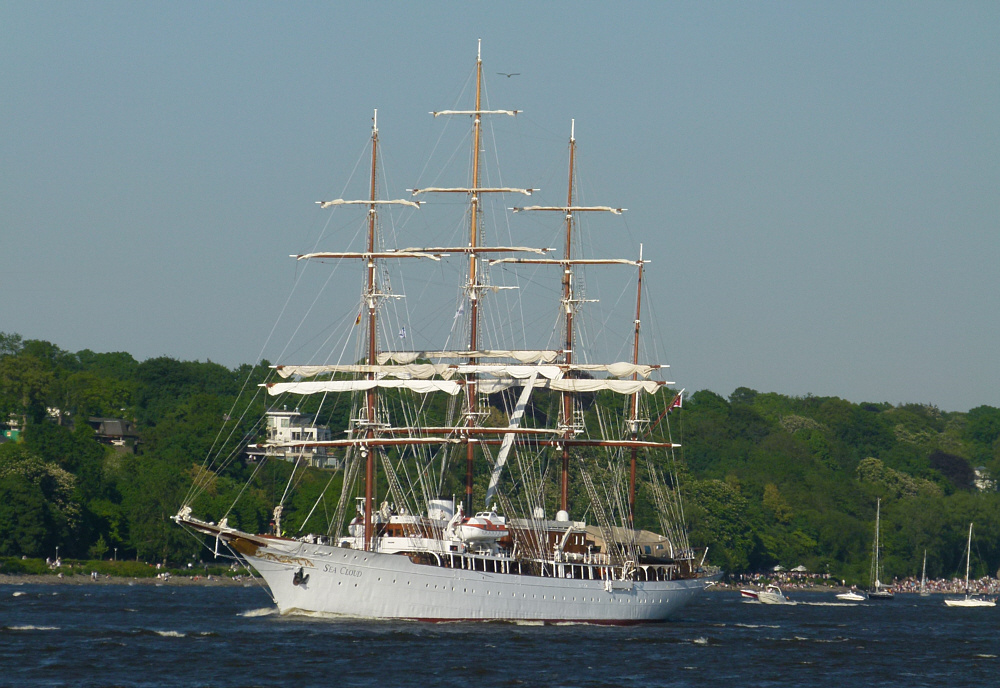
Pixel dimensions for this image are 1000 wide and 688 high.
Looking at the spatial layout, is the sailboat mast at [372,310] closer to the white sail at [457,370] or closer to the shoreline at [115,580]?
the white sail at [457,370]

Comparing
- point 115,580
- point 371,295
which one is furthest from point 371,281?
point 115,580

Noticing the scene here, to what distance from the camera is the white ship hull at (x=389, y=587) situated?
9894cm

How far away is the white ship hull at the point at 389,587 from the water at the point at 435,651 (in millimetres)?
1376

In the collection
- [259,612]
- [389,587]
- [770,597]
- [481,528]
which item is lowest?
[770,597]

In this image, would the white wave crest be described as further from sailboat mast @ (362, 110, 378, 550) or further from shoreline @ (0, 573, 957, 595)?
shoreline @ (0, 573, 957, 595)

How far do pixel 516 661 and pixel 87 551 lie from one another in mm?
95969

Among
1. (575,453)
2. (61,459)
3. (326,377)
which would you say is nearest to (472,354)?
(575,453)

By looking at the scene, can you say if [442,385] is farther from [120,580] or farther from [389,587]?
[120,580]

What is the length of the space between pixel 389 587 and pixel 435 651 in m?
13.6

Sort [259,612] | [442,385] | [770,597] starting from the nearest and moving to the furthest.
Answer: [259,612] → [442,385] → [770,597]

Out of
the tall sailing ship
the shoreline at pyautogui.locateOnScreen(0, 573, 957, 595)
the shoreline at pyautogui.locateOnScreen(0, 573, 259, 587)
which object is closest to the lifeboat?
the tall sailing ship

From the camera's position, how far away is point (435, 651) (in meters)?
86.8

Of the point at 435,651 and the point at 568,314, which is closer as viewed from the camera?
the point at 435,651

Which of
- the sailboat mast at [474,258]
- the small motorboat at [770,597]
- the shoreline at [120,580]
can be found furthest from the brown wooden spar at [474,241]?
the small motorboat at [770,597]
